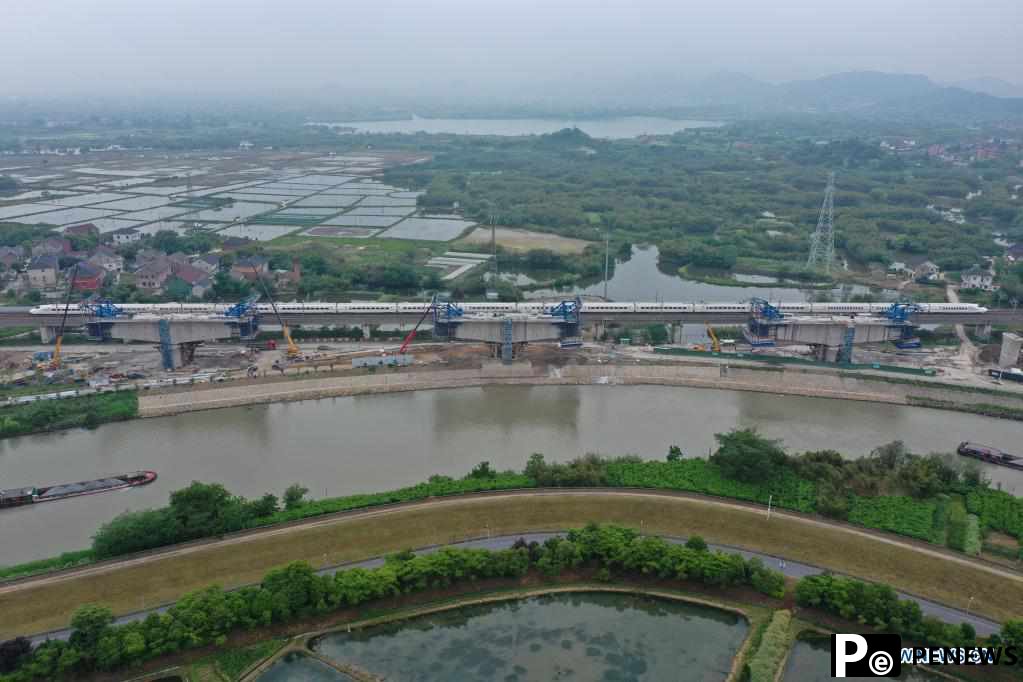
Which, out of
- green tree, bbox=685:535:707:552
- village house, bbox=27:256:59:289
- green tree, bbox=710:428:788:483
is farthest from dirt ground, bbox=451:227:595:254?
green tree, bbox=685:535:707:552

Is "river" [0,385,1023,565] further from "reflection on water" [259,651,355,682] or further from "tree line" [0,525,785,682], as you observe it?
"reflection on water" [259,651,355,682]

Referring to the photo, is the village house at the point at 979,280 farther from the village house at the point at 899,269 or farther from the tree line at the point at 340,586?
the tree line at the point at 340,586

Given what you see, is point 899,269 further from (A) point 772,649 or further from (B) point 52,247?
(B) point 52,247

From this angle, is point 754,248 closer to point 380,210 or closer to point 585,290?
point 585,290

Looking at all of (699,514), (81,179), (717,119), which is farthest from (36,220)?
(717,119)

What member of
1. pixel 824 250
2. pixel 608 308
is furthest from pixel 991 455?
pixel 824 250
